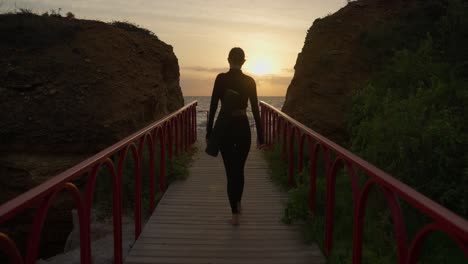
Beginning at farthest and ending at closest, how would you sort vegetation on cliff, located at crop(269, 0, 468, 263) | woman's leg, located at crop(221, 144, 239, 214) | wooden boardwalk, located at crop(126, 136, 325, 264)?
woman's leg, located at crop(221, 144, 239, 214), vegetation on cliff, located at crop(269, 0, 468, 263), wooden boardwalk, located at crop(126, 136, 325, 264)

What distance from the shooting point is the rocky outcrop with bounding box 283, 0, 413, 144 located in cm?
1282

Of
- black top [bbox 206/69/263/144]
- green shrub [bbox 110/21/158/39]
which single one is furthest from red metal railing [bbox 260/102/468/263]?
green shrub [bbox 110/21/158/39]

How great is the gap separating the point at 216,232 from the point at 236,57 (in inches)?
82.8

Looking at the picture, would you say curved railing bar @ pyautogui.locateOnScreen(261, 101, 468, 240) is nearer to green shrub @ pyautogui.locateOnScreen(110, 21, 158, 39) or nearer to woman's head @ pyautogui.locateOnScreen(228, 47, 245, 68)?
woman's head @ pyautogui.locateOnScreen(228, 47, 245, 68)

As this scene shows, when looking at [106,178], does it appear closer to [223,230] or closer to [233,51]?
[223,230]

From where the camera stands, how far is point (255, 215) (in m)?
6.15

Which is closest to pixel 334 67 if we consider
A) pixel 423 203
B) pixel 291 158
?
pixel 291 158

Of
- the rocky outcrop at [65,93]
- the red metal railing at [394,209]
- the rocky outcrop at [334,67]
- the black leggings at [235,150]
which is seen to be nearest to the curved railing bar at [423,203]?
the red metal railing at [394,209]

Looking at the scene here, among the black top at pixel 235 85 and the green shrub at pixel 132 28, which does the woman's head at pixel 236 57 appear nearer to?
the black top at pixel 235 85

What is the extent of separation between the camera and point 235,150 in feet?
18.2

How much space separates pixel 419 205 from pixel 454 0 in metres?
12.3

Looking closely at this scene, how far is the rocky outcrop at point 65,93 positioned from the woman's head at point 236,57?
6.85 meters

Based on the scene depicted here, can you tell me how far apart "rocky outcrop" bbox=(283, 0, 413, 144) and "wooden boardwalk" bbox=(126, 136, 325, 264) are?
5511mm

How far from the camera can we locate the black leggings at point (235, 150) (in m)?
5.49
